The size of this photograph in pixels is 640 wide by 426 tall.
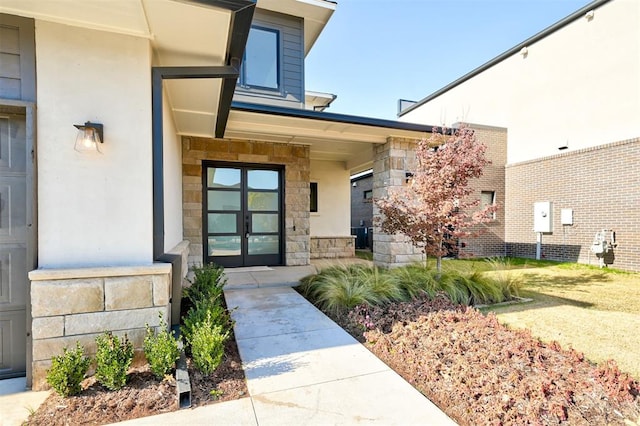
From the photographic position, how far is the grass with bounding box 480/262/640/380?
3.16 metres

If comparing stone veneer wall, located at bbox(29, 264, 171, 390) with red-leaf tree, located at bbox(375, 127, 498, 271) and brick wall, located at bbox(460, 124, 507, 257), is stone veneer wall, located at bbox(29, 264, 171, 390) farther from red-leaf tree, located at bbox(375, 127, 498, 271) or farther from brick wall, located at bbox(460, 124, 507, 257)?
brick wall, located at bbox(460, 124, 507, 257)

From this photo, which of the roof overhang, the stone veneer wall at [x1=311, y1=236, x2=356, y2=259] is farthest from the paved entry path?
the stone veneer wall at [x1=311, y1=236, x2=356, y2=259]

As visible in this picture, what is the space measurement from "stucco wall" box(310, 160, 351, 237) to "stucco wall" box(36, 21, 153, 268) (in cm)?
657

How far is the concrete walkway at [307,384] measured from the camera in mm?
1984

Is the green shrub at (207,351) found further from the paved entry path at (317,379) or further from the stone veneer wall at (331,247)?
the stone veneer wall at (331,247)

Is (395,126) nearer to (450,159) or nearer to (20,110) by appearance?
(450,159)

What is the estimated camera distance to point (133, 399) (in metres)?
2.13

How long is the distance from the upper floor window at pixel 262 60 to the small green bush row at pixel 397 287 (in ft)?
16.8

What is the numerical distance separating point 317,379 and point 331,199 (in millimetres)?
7080

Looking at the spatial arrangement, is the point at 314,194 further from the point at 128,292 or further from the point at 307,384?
the point at 307,384

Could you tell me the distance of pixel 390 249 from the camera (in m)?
6.29

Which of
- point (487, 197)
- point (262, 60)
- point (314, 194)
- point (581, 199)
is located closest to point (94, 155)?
point (262, 60)

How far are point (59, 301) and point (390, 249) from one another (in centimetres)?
528

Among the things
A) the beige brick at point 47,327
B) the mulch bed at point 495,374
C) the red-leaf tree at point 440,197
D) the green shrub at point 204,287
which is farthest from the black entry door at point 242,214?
the beige brick at point 47,327
